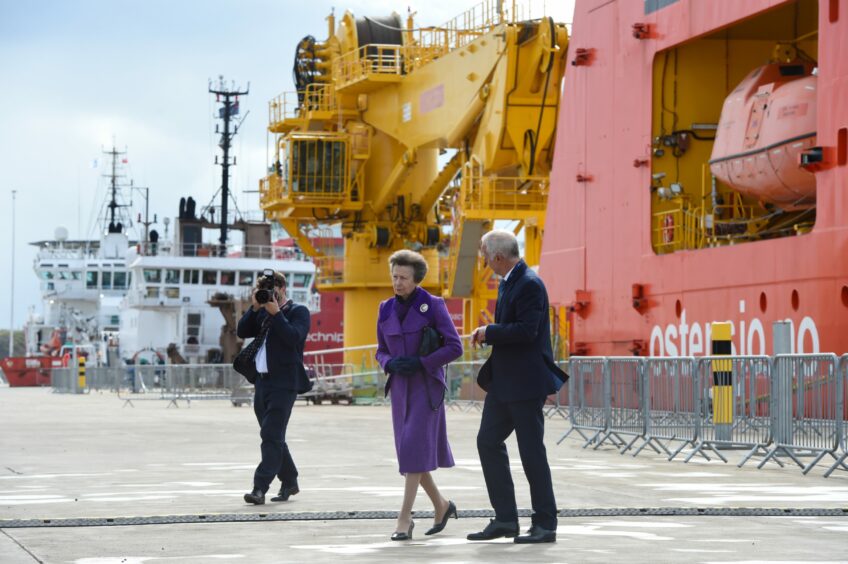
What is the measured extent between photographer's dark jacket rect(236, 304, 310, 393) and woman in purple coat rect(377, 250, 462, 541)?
1.77 meters

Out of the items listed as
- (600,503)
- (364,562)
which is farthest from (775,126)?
(364,562)

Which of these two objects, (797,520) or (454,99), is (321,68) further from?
(797,520)

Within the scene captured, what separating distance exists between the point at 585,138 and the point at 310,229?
64.7 ft

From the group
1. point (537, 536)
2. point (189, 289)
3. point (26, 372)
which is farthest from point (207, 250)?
point (537, 536)

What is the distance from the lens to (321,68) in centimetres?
4328

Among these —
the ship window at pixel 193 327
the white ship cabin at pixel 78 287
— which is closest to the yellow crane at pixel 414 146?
the ship window at pixel 193 327

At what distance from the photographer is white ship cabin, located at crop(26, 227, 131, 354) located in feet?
271

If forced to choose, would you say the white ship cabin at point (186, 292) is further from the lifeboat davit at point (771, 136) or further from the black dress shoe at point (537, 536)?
the black dress shoe at point (537, 536)

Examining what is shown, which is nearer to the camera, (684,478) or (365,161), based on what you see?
(684,478)

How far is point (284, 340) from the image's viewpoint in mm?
9898

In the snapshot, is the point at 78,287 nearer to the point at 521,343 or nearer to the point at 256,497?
the point at 256,497

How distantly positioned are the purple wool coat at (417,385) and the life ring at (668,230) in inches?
565

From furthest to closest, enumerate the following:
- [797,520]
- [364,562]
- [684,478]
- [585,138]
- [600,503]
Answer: [585,138] → [684,478] → [600,503] → [797,520] → [364,562]

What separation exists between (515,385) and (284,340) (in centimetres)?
255
